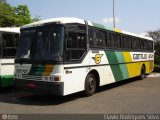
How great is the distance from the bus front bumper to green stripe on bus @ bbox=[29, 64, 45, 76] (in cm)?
31

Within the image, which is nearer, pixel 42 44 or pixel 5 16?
pixel 42 44

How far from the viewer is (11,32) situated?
42.8ft

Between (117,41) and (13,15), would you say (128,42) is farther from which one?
(13,15)

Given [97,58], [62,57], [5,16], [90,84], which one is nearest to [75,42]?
[62,57]

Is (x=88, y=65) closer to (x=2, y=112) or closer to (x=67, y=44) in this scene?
(x=67, y=44)

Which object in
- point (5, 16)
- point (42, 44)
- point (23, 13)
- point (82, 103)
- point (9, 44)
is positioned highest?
point (23, 13)

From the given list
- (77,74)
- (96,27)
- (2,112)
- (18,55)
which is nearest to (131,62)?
(96,27)

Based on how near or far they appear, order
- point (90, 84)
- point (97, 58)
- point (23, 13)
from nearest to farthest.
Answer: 1. point (90, 84)
2. point (97, 58)
3. point (23, 13)

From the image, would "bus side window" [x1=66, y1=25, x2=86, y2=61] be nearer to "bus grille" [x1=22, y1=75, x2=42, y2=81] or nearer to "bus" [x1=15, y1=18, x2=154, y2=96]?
"bus" [x1=15, y1=18, x2=154, y2=96]

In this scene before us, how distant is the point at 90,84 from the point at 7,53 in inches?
147

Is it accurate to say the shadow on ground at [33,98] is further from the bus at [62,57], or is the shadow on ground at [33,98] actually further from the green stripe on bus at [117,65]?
the green stripe on bus at [117,65]

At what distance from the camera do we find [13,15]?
96.8 ft

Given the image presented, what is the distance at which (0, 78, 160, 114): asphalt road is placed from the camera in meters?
9.20

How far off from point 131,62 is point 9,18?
15.1m
